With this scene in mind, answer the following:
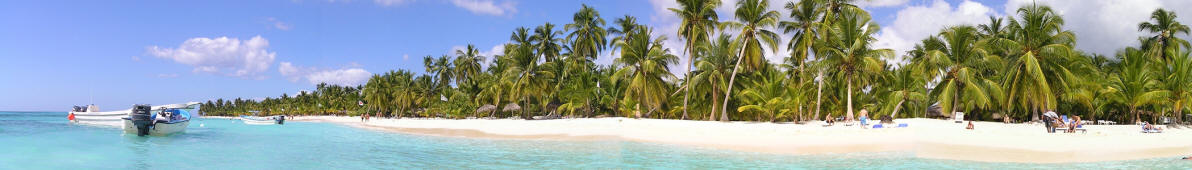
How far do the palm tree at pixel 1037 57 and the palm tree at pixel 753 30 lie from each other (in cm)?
888

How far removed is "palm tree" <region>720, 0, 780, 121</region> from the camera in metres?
27.5

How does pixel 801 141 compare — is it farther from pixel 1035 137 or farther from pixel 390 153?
pixel 390 153

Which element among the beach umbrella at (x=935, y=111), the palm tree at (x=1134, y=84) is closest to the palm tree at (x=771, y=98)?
the beach umbrella at (x=935, y=111)

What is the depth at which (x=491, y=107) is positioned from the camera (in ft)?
151

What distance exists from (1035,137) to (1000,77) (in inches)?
499

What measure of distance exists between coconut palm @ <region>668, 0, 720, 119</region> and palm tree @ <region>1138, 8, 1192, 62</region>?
21.4 m

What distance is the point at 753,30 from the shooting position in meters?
28.0

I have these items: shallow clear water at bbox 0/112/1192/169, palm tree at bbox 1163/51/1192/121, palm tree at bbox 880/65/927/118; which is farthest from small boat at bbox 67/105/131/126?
palm tree at bbox 1163/51/1192/121

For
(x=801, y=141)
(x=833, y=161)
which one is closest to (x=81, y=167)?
(x=833, y=161)

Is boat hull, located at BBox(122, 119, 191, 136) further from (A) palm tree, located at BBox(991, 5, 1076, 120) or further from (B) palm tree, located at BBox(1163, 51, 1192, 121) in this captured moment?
(B) palm tree, located at BBox(1163, 51, 1192, 121)

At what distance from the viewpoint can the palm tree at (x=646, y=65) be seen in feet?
99.7

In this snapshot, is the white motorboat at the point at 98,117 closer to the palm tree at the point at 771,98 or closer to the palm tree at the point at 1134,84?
the palm tree at the point at 771,98

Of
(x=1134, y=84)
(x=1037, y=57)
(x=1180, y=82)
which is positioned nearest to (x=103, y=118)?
(x=1037, y=57)

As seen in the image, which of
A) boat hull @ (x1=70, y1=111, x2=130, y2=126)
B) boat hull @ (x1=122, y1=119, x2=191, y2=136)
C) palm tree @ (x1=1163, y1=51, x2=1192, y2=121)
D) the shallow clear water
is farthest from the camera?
boat hull @ (x1=70, y1=111, x2=130, y2=126)
